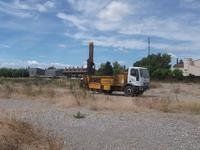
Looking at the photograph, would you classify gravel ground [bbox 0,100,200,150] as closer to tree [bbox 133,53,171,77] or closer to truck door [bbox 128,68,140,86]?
truck door [bbox 128,68,140,86]

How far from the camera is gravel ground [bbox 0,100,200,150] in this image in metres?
13.7

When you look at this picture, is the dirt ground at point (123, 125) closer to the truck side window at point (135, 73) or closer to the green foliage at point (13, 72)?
the truck side window at point (135, 73)

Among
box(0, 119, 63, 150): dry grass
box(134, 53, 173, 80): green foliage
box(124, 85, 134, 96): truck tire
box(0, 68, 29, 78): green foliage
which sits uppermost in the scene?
box(134, 53, 173, 80): green foliage

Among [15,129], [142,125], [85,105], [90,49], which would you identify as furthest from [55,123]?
[90,49]

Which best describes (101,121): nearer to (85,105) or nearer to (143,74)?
(85,105)

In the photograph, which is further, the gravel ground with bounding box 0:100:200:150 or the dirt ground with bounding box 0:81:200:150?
the dirt ground with bounding box 0:81:200:150

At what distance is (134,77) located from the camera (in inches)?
1654

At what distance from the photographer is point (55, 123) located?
18766 millimetres

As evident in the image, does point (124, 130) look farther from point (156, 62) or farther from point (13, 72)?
point (13, 72)

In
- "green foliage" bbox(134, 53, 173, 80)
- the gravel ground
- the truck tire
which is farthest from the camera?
"green foliage" bbox(134, 53, 173, 80)

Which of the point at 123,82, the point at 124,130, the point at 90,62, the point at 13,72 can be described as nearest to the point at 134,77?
the point at 123,82

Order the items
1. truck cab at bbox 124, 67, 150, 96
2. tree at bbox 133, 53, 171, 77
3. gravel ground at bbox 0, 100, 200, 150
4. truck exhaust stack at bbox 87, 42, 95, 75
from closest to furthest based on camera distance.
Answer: gravel ground at bbox 0, 100, 200, 150 → truck cab at bbox 124, 67, 150, 96 → truck exhaust stack at bbox 87, 42, 95, 75 → tree at bbox 133, 53, 171, 77

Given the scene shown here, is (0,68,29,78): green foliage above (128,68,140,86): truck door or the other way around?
above

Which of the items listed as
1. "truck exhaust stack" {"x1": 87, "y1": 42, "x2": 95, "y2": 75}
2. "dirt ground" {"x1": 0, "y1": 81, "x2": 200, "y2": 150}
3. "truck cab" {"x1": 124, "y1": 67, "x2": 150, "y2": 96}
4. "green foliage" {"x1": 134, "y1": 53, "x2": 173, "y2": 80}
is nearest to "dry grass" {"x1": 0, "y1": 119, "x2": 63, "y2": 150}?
"dirt ground" {"x1": 0, "y1": 81, "x2": 200, "y2": 150}
